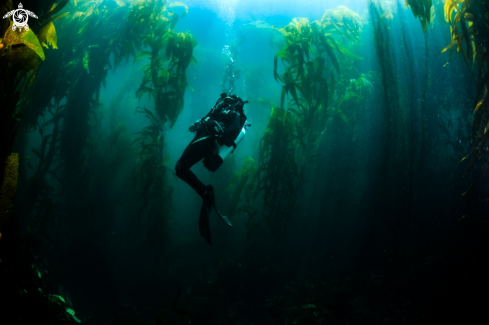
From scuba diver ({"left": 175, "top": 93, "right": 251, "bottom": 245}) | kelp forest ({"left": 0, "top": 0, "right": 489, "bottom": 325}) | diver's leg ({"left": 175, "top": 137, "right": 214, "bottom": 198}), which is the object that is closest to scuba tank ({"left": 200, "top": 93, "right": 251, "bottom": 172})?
scuba diver ({"left": 175, "top": 93, "right": 251, "bottom": 245})

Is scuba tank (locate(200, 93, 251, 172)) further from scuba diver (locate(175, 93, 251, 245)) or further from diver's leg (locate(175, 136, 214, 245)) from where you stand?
diver's leg (locate(175, 136, 214, 245))

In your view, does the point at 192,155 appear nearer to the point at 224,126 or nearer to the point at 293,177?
the point at 224,126

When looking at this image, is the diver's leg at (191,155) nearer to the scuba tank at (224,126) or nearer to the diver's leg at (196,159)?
A: the diver's leg at (196,159)

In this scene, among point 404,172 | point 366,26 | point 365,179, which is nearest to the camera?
point 404,172

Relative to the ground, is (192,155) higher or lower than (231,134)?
lower

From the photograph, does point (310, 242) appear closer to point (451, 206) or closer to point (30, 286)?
point (451, 206)

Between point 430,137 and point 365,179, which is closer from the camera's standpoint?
point 430,137

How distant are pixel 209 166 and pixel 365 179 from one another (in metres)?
5.36

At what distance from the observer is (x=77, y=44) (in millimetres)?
5430

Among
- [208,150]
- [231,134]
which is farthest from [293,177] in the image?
[208,150]

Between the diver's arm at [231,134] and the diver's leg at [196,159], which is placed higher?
the diver's arm at [231,134]

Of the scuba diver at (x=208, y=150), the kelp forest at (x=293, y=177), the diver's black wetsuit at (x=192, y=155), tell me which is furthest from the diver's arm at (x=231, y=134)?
the kelp forest at (x=293, y=177)

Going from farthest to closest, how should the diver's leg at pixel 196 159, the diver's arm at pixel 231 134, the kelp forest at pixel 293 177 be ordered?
the kelp forest at pixel 293 177 → the diver's arm at pixel 231 134 → the diver's leg at pixel 196 159

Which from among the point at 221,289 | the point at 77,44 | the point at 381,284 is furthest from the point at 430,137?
the point at 77,44
